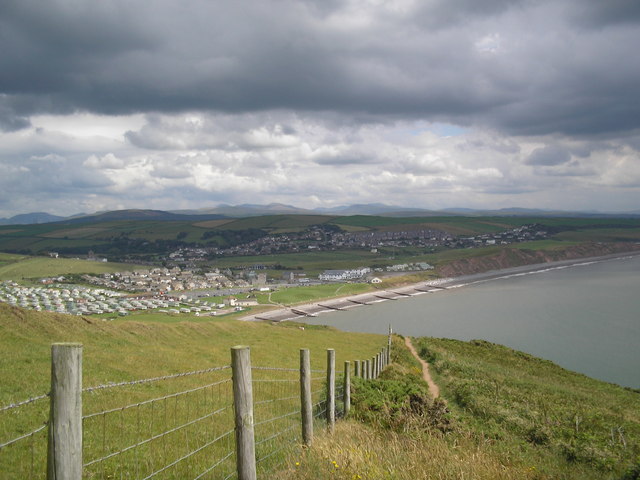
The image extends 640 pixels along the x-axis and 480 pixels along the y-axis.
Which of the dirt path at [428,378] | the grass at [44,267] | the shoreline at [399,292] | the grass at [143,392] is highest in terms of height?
the grass at [143,392]

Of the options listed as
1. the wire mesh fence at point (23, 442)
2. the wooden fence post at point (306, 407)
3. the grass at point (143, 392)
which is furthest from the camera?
the wooden fence post at point (306, 407)

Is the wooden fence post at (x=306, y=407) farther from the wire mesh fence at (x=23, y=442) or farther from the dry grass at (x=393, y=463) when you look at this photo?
the wire mesh fence at (x=23, y=442)

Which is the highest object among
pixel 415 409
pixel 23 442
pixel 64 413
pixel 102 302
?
pixel 64 413

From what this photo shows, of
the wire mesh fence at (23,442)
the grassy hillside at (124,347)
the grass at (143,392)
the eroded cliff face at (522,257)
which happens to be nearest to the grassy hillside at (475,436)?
the grass at (143,392)

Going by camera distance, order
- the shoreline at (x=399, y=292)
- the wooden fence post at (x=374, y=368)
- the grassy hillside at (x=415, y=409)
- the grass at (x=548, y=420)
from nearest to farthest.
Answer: the grassy hillside at (x=415, y=409), the grass at (x=548, y=420), the wooden fence post at (x=374, y=368), the shoreline at (x=399, y=292)

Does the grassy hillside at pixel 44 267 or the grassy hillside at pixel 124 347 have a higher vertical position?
the grassy hillside at pixel 124 347

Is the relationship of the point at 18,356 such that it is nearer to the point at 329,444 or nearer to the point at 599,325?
the point at 329,444

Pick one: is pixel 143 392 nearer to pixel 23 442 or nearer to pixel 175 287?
pixel 23 442

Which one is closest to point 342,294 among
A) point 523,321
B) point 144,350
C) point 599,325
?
point 523,321

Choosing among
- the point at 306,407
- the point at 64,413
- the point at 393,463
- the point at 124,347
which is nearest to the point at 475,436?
the point at 393,463
